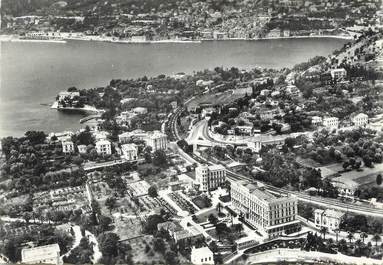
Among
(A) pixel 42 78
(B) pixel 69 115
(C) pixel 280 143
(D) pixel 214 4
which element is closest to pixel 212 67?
(D) pixel 214 4

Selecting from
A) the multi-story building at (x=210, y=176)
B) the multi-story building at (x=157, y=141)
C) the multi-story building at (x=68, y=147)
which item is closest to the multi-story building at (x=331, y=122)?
the multi-story building at (x=157, y=141)

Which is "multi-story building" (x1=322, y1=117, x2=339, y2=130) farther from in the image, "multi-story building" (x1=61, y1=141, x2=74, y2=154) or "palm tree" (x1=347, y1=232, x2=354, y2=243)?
"multi-story building" (x1=61, y1=141, x2=74, y2=154)

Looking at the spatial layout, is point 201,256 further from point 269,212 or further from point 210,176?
point 210,176

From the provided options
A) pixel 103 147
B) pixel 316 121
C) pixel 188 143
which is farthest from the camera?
pixel 316 121

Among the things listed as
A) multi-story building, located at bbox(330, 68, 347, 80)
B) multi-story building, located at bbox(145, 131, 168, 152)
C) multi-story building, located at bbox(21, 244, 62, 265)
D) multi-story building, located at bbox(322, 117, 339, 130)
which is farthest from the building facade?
multi-story building, located at bbox(330, 68, 347, 80)

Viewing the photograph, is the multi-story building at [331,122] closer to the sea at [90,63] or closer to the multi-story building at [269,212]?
the multi-story building at [269,212]

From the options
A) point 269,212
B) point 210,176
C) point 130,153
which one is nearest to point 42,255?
point 269,212
